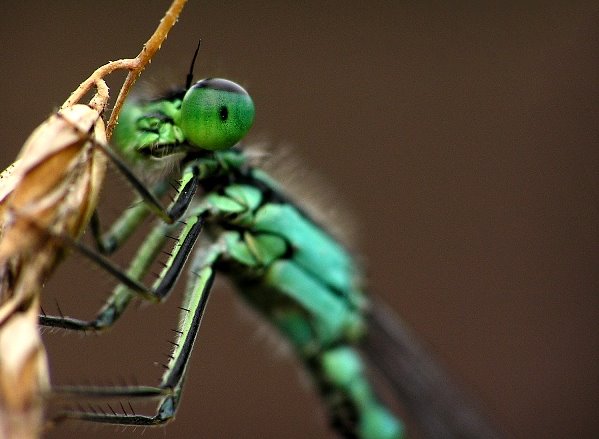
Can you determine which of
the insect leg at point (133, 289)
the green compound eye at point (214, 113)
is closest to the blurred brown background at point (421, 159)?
the insect leg at point (133, 289)

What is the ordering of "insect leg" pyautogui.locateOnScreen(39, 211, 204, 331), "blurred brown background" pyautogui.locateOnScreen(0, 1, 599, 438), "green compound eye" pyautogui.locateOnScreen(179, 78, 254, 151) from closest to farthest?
"insect leg" pyautogui.locateOnScreen(39, 211, 204, 331) → "green compound eye" pyautogui.locateOnScreen(179, 78, 254, 151) → "blurred brown background" pyautogui.locateOnScreen(0, 1, 599, 438)

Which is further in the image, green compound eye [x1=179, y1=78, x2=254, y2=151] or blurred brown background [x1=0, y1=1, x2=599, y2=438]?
blurred brown background [x1=0, y1=1, x2=599, y2=438]

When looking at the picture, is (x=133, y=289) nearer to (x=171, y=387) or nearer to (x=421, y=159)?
(x=171, y=387)

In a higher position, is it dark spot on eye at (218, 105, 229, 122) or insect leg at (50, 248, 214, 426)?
dark spot on eye at (218, 105, 229, 122)

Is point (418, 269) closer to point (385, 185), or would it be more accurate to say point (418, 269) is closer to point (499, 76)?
point (385, 185)

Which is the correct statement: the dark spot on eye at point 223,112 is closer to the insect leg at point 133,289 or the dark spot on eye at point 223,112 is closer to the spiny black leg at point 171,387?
the insect leg at point 133,289

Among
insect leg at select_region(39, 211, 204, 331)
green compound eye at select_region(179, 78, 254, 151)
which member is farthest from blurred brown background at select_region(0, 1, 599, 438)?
green compound eye at select_region(179, 78, 254, 151)

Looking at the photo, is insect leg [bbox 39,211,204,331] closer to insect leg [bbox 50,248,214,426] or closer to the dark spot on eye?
insect leg [bbox 50,248,214,426]
